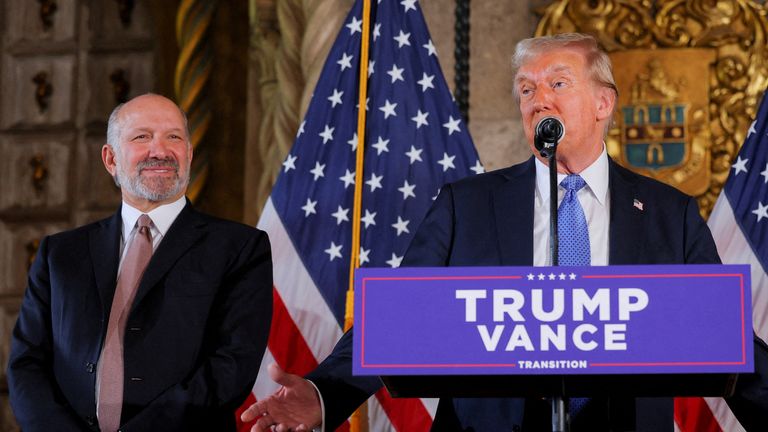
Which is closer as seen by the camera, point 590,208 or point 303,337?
point 590,208

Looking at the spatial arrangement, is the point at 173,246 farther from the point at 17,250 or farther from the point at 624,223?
the point at 17,250

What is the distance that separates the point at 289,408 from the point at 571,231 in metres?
0.74

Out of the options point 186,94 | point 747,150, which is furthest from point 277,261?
point 186,94

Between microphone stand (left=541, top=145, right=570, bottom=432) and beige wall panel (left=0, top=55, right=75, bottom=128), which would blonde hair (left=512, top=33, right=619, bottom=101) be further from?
beige wall panel (left=0, top=55, right=75, bottom=128)

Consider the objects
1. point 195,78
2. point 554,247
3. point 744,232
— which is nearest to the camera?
point 554,247

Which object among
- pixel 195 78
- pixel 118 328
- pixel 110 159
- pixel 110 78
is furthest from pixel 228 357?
pixel 110 78

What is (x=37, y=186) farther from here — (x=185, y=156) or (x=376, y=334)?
(x=376, y=334)

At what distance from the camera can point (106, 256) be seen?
347cm

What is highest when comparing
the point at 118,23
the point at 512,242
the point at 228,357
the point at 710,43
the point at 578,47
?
the point at 118,23

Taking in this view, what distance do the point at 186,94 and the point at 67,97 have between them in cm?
62

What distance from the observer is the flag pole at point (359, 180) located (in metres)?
4.14

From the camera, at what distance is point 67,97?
251 inches

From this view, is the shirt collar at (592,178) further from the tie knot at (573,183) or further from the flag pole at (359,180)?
the flag pole at (359,180)

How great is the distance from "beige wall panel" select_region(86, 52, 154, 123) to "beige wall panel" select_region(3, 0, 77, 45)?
25cm
